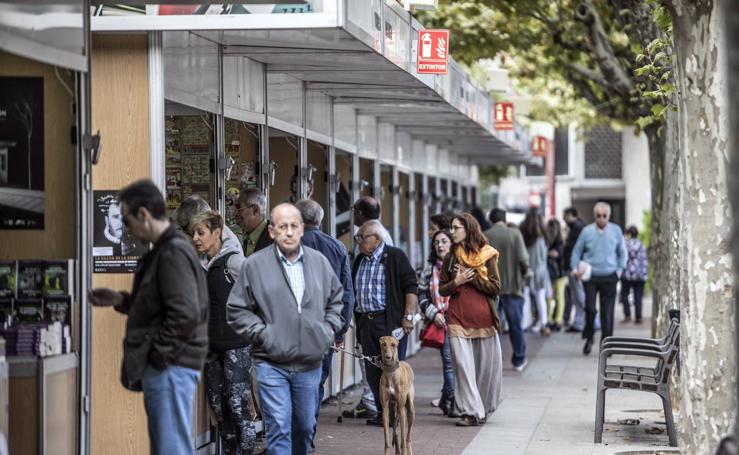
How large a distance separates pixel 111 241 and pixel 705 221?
3.59 metres

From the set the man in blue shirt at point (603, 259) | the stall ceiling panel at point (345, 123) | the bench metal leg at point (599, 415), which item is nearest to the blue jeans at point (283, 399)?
the bench metal leg at point (599, 415)

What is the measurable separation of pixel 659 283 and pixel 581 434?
543 cm

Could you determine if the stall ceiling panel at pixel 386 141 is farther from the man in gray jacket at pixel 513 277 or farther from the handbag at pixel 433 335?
the handbag at pixel 433 335

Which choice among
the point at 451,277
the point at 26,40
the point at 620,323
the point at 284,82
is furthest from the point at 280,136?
the point at 620,323

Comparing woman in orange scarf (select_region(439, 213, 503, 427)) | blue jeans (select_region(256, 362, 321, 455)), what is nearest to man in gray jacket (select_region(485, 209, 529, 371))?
woman in orange scarf (select_region(439, 213, 503, 427))

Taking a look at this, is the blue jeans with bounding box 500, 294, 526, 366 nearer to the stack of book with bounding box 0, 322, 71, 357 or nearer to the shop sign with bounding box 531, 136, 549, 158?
the stack of book with bounding box 0, 322, 71, 357

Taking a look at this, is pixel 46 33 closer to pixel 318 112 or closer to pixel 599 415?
pixel 599 415

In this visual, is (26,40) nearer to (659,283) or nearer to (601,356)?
(601,356)

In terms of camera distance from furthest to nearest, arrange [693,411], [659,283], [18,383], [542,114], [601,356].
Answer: [542,114] < [659,283] < [601,356] < [693,411] < [18,383]

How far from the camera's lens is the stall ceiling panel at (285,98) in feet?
39.5

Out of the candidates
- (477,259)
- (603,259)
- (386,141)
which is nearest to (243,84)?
(477,259)

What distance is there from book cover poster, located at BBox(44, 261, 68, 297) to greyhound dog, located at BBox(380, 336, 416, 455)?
2.89m

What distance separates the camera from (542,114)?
36.2 metres

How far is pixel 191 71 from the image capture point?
9.93 meters
